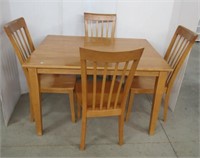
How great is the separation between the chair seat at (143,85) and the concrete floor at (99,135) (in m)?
0.42

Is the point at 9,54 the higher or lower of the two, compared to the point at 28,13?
lower

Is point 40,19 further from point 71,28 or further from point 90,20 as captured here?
point 90,20

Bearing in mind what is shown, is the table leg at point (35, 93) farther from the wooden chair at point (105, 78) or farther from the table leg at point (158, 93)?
the table leg at point (158, 93)

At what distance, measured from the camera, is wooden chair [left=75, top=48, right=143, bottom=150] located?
51.1 inches

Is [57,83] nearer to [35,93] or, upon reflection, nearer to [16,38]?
[35,93]

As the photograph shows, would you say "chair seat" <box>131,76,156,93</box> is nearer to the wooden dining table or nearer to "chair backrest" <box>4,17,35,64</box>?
the wooden dining table

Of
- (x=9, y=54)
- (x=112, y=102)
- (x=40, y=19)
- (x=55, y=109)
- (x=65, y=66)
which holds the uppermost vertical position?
(x=40, y=19)

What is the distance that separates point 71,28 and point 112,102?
48.0 inches

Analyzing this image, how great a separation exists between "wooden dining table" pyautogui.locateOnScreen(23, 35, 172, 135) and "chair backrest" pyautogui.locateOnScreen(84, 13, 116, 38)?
244mm

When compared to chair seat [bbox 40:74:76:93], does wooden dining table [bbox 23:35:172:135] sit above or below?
above

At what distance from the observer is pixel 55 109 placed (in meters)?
2.32

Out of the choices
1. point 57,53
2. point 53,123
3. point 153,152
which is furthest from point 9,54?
point 153,152

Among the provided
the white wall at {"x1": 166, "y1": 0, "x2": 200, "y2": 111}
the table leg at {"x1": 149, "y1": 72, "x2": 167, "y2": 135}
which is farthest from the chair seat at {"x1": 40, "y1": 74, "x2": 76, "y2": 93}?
the white wall at {"x1": 166, "y1": 0, "x2": 200, "y2": 111}

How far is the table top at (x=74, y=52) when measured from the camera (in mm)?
1621
